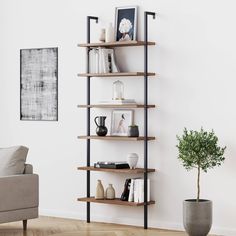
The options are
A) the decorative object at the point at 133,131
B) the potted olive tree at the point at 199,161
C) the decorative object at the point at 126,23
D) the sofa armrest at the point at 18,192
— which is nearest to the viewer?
the potted olive tree at the point at 199,161

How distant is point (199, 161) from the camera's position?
6773 millimetres

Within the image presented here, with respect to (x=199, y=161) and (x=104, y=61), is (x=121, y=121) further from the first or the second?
(x=199, y=161)

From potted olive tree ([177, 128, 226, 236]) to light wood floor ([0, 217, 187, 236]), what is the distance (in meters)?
0.44

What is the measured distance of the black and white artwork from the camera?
8.29 m

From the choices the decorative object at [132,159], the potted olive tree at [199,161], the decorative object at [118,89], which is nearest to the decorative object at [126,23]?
the decorative object at [118,89]

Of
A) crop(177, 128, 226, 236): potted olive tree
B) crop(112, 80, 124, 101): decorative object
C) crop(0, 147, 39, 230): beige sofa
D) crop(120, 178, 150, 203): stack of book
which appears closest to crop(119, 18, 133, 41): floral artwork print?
crop(112, 80, 124, 101): decorative object

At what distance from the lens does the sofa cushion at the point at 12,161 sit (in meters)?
7.21

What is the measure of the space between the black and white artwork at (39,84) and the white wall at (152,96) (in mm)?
84

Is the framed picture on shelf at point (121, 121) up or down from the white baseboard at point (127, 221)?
up

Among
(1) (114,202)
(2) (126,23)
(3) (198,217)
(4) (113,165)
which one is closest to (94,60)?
(2) (126,23)

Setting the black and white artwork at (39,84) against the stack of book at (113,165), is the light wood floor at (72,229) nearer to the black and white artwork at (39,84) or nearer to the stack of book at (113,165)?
the stack of book at (113,165)

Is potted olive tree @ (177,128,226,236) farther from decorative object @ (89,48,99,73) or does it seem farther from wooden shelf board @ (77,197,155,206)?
decorative object @ (89,48,99,73)

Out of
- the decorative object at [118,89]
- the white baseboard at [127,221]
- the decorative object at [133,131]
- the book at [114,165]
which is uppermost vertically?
the decorative object at [118,89]

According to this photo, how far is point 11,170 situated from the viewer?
23.7 feet
